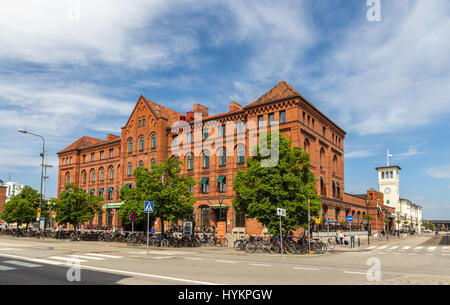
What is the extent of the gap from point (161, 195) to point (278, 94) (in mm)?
18874

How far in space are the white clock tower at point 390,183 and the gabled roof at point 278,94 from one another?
308 ft

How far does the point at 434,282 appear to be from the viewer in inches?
409

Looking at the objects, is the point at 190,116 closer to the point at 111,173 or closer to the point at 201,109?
the point at 201,109

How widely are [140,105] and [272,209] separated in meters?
35.3

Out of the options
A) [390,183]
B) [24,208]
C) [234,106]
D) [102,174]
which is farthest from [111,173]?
[390,183]

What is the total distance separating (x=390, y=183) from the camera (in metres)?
122

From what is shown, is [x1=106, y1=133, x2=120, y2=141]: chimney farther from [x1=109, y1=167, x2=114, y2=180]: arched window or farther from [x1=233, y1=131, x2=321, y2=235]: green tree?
[x1=233, y1=131, x2=321, y2=235]: green tree

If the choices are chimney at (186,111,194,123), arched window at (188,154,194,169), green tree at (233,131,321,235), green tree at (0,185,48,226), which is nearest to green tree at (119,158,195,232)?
green tree at (233,131,321,235)

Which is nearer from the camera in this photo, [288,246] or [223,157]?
[288,246]

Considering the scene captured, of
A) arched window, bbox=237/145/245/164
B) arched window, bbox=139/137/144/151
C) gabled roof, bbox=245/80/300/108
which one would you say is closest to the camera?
gabled roof, bbox=245/80/300/108

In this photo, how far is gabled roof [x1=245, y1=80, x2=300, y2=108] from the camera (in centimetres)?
3984

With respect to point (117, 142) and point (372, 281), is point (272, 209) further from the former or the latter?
point (117, 142)

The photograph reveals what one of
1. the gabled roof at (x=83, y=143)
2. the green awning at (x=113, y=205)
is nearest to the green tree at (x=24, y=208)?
the green awning at (x=113, y=205)
